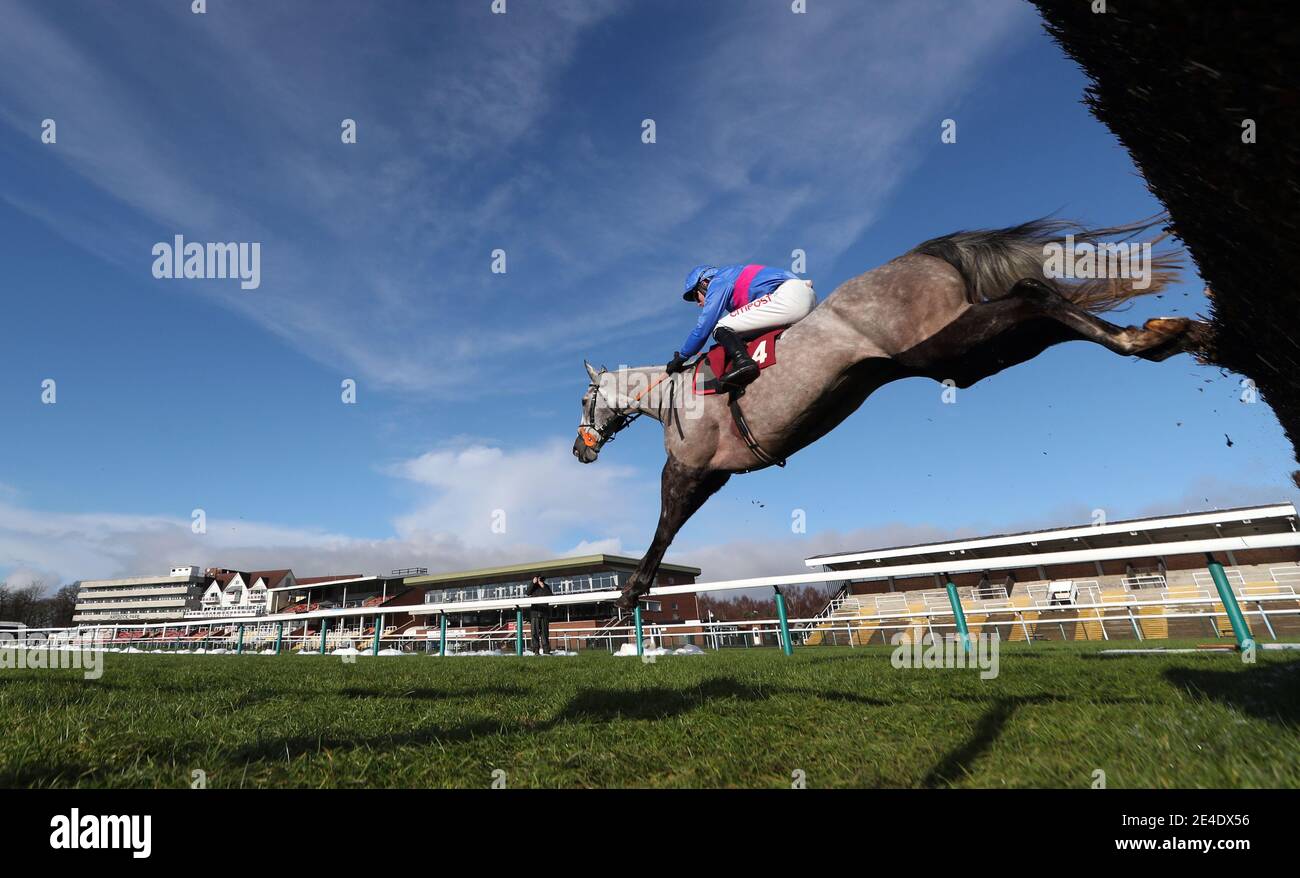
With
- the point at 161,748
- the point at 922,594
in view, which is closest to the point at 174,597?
the point at 922,594

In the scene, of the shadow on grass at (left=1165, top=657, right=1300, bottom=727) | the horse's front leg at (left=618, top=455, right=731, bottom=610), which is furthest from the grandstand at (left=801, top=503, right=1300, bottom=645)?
the horse's front leg at (left=618, top=455, right=731, bottom=610)

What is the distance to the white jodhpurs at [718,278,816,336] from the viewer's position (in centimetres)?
464

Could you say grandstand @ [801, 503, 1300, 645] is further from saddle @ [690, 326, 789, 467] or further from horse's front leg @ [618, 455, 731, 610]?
saddle @ [690, 326, 789, 467]

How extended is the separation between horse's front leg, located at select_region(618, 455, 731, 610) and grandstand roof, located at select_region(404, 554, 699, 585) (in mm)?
46312

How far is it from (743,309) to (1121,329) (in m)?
2.41

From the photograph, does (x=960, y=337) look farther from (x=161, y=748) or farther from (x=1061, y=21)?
(x=161, y=748)

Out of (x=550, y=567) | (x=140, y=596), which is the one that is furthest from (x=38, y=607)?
(x=550, y=567)

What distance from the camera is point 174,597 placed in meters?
120

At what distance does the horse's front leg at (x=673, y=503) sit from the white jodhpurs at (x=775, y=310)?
45.9 inches

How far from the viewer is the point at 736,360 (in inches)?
177

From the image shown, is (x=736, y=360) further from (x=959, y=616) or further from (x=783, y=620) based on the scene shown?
(x=783, y=620)

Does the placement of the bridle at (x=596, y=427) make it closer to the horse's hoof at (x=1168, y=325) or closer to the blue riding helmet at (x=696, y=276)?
the blue riding helmet at (x=696, y=276)

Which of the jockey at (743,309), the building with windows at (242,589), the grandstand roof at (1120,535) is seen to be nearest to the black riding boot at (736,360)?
the jockey at (743,309)
